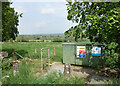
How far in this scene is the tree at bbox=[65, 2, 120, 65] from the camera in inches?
147

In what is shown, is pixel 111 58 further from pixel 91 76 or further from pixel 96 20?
pixel 96 20

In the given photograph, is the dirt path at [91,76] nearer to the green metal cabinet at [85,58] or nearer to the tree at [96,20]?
the green metal cabinet at [85,58]

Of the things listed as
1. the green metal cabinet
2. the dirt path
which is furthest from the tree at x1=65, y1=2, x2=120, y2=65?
the green metal cabinet

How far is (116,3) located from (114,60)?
167 inches

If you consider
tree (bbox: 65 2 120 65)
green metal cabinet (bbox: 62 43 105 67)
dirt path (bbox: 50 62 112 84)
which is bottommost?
dirt path (bbox: 50 62 112 84)

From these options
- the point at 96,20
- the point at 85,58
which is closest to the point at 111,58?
the point at 85,58

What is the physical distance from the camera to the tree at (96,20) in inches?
147

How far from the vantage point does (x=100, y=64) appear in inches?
300

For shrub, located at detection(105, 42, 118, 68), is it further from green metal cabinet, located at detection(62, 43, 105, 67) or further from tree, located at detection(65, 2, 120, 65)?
tree, located at detection(65, 2, 120, 65)

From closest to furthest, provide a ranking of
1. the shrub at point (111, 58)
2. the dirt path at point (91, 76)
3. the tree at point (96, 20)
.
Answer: the tree at point (96, 20)
the dirt path at point (91, 76)
the shrub at point (111, 58)

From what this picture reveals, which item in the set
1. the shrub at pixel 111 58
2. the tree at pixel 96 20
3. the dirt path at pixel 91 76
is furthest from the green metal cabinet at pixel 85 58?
the tree at pixel 96 20

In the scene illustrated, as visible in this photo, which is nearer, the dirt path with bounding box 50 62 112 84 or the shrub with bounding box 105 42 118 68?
the dirt path with bounding box 50 62 112 84

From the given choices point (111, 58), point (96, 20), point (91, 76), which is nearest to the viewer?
point (96, 20)

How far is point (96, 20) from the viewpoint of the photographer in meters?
3.96
